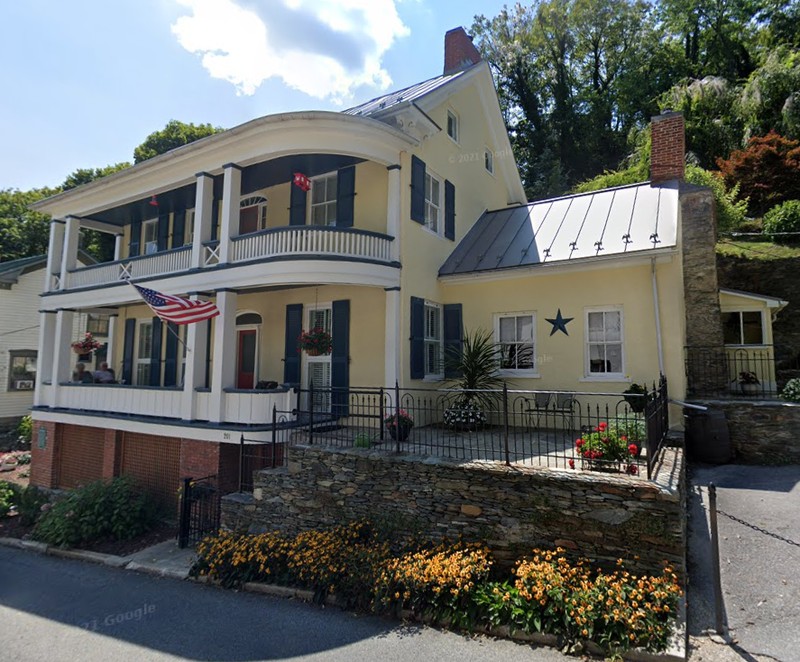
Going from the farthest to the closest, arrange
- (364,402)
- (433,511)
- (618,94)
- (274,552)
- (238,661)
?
1. (618,94)
2. (364,402)
3. (274,552)
4. (433,511)
5. (238,661)

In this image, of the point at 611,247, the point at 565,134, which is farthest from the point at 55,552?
the point at 565,134

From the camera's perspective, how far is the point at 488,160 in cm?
1540

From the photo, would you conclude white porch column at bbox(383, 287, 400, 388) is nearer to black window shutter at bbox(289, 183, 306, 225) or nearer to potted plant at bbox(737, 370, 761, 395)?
black window shutter at bbox(289, 183, 306, 225)

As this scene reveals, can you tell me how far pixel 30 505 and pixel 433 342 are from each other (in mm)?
10682

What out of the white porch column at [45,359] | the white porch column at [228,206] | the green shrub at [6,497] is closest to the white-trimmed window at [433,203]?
the white porch column at [228,206]

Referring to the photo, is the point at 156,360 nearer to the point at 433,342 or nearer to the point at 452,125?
the point at 433,342

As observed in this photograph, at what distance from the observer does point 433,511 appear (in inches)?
251

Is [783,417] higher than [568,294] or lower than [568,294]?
lower

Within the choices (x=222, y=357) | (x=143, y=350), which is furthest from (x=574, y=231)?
(x=143, y=350)

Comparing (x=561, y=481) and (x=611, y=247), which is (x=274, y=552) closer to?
(x=561, y=481)

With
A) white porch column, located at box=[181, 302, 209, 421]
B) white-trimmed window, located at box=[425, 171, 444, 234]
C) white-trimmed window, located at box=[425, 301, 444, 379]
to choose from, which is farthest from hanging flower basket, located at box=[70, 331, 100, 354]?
white-trimmed window, located at box=[425, 171, 444, 234]

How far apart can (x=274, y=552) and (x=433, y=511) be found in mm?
2458

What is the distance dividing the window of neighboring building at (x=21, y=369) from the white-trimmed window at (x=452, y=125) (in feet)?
67.6

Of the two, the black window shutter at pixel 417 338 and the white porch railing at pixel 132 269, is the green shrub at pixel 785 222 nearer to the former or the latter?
the black window shutter at pixel 417 338
